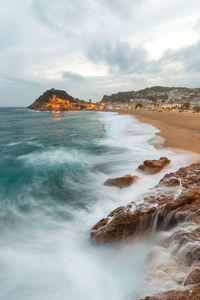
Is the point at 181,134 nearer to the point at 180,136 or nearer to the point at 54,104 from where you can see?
the point at 180,136

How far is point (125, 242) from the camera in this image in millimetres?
4082

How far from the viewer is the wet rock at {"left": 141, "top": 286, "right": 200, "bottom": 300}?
2133mm

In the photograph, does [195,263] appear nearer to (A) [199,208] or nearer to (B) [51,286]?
(A) [199,208]

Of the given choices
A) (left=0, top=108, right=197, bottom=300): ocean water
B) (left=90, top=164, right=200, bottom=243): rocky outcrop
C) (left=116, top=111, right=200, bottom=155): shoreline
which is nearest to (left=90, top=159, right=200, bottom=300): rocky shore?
(left=90, top=164, right=200, bottom=243): rocky outcrop

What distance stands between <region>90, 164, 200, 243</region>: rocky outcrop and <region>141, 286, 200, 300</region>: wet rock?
1.57 m

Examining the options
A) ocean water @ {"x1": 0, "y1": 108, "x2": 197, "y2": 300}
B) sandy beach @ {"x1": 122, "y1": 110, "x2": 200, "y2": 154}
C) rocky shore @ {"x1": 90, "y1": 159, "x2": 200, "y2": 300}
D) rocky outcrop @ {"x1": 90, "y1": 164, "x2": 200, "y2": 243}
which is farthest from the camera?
sandy beach @ {"x1": 122, "y1": 110, "x2": 200, "y2": 154}

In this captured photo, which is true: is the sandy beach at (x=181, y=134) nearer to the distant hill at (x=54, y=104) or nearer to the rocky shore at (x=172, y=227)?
the rocky shore at (x=172, y=227)

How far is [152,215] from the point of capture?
4.15 meters

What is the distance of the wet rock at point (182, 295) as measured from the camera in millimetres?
2133

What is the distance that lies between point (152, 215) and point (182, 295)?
1.99 meters

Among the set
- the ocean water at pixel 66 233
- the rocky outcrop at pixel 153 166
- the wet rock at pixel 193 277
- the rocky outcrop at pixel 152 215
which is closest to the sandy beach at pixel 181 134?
the ocean water at pixel 66 233

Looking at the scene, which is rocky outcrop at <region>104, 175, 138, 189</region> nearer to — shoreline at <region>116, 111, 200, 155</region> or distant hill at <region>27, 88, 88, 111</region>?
shoreline at <region>116, 111, 200, 155</region>

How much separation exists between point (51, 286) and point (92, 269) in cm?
97

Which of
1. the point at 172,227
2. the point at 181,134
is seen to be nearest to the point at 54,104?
the point at 181,134
